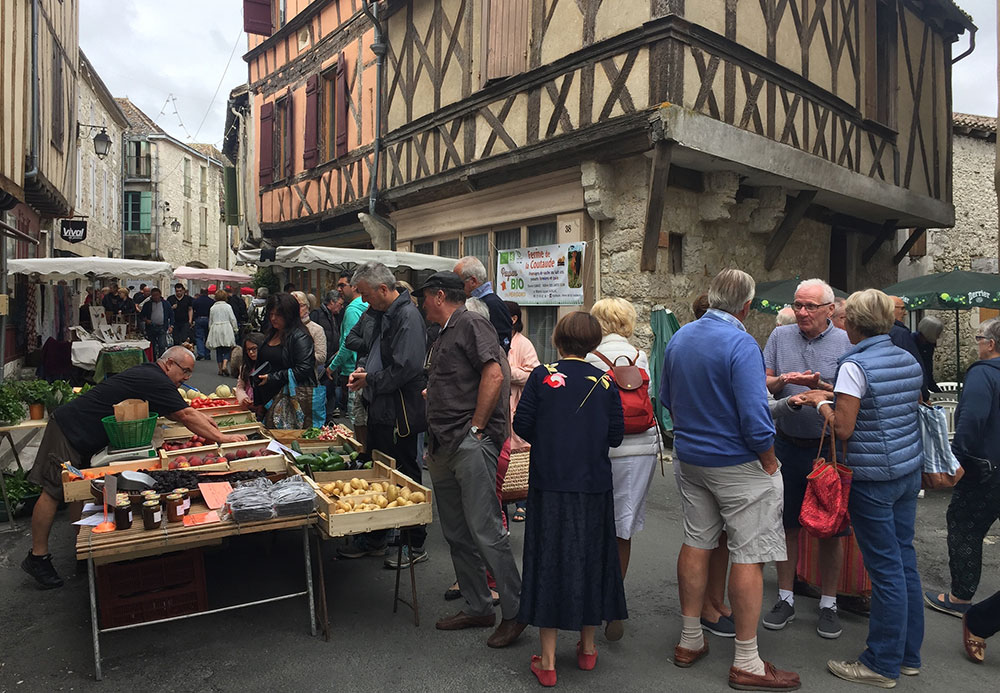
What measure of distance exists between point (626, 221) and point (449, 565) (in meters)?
5.08

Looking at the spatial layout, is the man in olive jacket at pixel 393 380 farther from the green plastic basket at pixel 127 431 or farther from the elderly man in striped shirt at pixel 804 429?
the elderly man in striped shirt at pixel 804 429

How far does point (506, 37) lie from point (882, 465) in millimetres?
7806

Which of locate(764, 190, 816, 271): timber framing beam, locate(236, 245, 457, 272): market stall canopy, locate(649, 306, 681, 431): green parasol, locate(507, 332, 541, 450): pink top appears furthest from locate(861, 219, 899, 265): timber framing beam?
locate(507, 332, 541, 450): pink top

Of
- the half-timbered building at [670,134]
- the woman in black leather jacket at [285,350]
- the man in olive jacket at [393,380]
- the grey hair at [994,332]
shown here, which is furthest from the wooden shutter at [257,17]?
the grey hair at [994,332]

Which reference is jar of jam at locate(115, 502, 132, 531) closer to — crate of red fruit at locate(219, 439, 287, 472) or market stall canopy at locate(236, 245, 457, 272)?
crate of red fruit at locate(219, 439, 287, 472)

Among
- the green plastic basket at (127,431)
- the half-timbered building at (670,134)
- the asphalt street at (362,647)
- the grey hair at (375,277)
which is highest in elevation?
the half-timbered building at (670,134)

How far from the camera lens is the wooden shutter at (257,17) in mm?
16750

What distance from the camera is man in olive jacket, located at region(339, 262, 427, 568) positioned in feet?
13.6

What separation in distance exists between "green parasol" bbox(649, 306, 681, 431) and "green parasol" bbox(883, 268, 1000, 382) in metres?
2.36

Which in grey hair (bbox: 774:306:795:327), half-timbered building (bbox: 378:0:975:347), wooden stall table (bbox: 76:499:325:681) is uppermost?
half-timbered building (bbox: 378:0:975:347)

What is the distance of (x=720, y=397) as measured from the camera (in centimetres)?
298

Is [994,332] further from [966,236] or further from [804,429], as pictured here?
[966,236]

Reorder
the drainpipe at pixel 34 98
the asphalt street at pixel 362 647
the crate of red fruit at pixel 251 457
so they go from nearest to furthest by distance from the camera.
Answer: the asphalt street at pixel 362 647, the crate of red fruit at pixel 251 457, the drainpipe at pixel 34 98

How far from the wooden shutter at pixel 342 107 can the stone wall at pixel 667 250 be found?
6.87m
